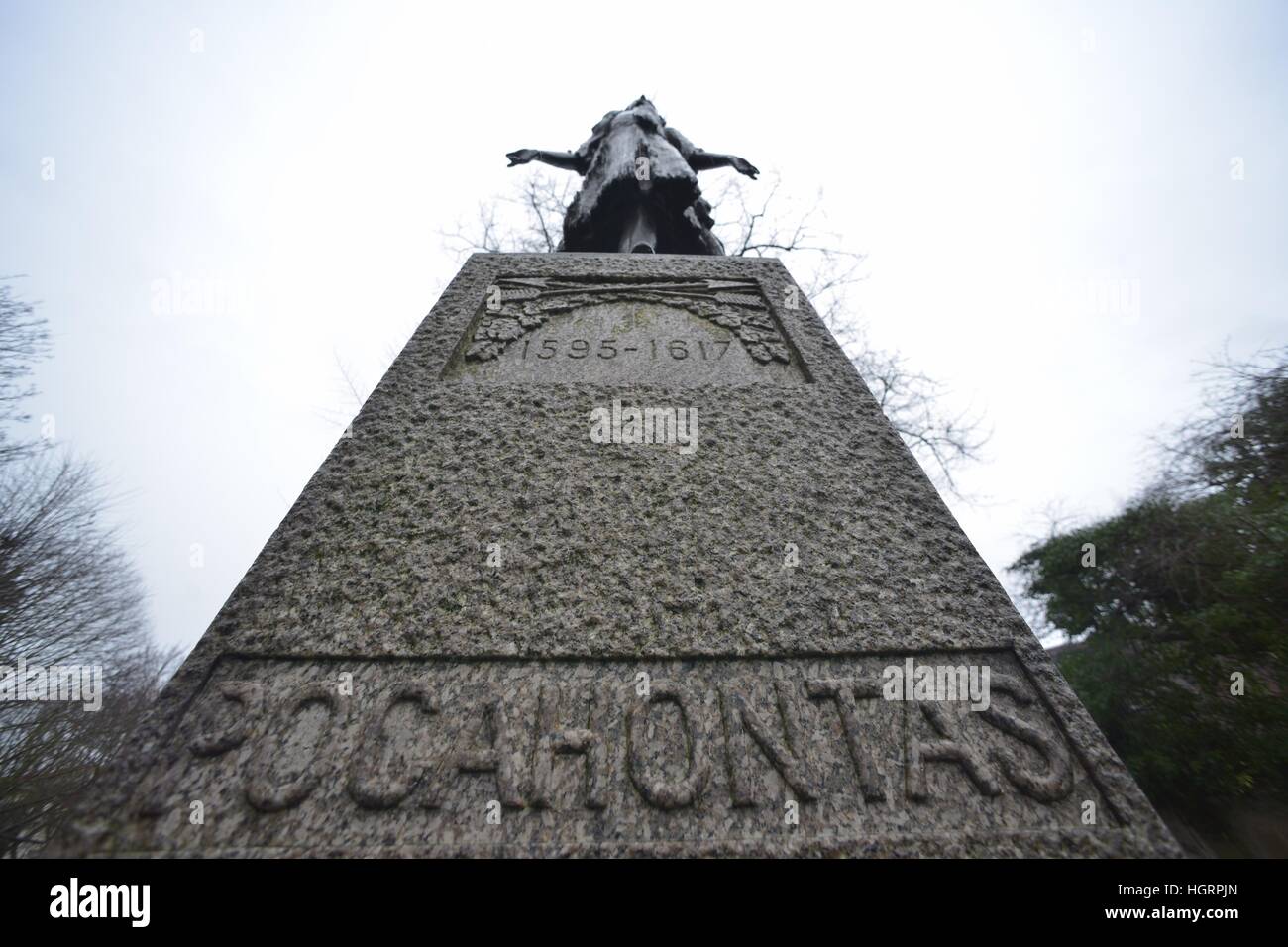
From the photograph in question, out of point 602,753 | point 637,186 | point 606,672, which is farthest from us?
point 637,186

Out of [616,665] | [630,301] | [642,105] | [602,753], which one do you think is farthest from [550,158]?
[602,753]

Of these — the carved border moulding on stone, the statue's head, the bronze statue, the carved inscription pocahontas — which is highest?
the statue's head

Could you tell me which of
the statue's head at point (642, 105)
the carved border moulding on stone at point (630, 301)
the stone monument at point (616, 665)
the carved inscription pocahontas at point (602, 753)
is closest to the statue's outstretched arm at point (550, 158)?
the statue's head at point (642, 105)

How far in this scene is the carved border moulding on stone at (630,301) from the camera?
6.26 feet

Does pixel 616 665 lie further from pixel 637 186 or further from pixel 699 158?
pixel 699 158

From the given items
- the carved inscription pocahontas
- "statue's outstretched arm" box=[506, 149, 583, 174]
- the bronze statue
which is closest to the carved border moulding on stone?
the bronze statue

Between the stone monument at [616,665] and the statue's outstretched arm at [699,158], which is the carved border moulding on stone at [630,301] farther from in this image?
the statue's outstretched arm at [699,158]

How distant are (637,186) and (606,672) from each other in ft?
9.25

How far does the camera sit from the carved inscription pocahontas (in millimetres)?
867

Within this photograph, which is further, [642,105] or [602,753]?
[642,105]

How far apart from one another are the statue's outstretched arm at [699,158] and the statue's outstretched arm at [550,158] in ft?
2.23

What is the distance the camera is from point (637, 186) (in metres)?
2.98

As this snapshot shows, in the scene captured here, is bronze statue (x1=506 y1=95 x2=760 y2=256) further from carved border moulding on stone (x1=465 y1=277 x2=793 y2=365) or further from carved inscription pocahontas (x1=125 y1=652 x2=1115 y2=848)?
carved inscription pocahontas (x1=125 y1=652 x2=1115 y2=848)
